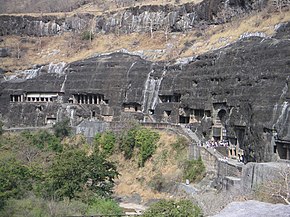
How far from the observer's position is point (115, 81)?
53281 millimetres

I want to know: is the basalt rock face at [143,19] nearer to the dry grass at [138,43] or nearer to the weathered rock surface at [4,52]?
the dry grass at [138,43]

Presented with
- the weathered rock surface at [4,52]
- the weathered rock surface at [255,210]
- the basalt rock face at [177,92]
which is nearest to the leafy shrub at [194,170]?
the basalt rock face at [177,92]

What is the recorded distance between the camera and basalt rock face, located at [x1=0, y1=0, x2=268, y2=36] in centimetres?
6116

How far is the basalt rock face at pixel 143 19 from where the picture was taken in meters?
61.2

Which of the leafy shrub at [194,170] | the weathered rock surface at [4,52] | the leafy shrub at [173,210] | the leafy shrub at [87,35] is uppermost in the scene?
the leafy shrub at [87,35]

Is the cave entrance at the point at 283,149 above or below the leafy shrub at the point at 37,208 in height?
above

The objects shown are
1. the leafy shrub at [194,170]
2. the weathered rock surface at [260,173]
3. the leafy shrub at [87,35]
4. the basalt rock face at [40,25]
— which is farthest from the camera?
the basalt rock face at [40,25]

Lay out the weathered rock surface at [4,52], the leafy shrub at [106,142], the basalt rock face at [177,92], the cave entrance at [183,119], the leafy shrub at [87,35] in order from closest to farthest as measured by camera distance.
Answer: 1. the basalt rock face at [177,92]
2. the leafy shrub at [106,142]
3. the cave entrance at [183,119]
4. the weathered rock surface at [4,52]
5. the leafy shrub at [87,35]

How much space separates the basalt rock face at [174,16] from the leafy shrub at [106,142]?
24.3 m

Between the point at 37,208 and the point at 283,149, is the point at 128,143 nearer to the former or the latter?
the point at 283,149

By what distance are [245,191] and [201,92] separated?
17214 mm

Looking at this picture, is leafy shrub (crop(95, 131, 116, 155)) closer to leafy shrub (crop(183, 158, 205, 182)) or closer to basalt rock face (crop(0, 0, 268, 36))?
leafy shrub (crop(183, 158, 205, 182))

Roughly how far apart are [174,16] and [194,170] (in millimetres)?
37589

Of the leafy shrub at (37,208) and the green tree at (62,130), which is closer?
the leafy shrub at (37,208)
